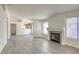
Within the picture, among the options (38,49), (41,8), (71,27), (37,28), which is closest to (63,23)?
(71,27)

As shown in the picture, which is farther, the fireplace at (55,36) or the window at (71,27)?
the fireplace at (55,36)

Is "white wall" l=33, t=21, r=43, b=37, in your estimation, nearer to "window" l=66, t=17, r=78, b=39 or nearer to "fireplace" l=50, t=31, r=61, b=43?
"fireplace" l=50, t=31, r=61, b=43

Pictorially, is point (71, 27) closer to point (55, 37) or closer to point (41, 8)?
point (41, 8)

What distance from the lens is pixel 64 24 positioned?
795 centimetres

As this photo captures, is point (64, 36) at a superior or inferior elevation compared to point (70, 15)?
inferior

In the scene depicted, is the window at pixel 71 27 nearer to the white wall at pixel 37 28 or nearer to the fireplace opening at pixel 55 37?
the fireplace opening at pixel 55 37

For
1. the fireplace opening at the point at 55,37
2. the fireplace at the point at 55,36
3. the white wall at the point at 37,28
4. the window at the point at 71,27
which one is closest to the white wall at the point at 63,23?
the window at the point at 71,27

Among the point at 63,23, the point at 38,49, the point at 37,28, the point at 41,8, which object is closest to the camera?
the point at 38,49

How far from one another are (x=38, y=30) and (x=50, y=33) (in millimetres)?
3782

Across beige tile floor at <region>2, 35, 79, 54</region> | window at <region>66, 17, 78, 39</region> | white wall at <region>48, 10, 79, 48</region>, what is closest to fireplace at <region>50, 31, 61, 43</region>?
white wall at <region>48, 10, 79, 48</region>

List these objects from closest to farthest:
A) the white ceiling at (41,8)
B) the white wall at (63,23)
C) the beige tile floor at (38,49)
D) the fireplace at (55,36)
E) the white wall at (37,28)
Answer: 1. the beige tile floor at (38,49)
2. the white ceiling at (41,8)
3. the white wall at (63,23)
4. the fireplace at (55,36)
5. the white wall at (37,28)

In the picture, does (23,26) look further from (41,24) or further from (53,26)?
(53,26)
